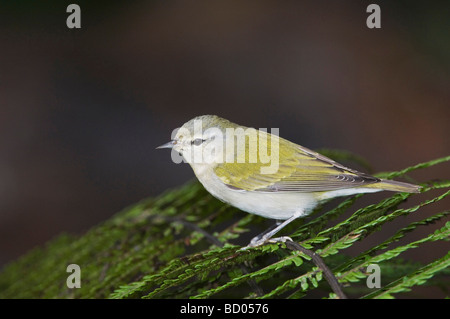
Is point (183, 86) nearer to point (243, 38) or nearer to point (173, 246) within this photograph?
point (243, 38)

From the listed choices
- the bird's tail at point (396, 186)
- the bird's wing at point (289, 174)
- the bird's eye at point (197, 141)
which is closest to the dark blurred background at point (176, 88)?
the bird's eye at point (197, 141)

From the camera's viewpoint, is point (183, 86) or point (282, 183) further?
point (183, 86)

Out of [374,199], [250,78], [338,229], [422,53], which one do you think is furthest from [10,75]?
[338,229]

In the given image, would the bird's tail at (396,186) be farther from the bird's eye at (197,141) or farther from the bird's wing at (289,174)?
the bird's eye at (197,141)

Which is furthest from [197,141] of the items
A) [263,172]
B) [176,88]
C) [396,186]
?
[176,88]

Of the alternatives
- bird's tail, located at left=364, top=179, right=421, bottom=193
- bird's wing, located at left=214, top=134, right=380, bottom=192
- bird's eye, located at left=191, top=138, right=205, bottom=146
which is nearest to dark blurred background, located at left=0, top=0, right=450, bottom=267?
bird's eye, located at left=191, top=138, right=205, bottom=146

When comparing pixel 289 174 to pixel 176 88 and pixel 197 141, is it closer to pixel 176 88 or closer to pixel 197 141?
pixel 197 141
